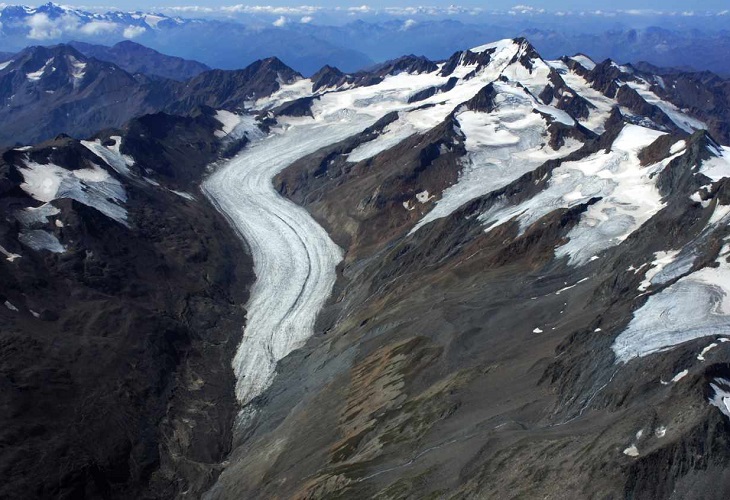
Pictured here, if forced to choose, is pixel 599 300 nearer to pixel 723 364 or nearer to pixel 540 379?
pixel 540 379

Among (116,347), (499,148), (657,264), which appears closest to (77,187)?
(116,347)

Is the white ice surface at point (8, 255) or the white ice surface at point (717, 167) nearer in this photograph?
the white ice surface at point (717, 167)

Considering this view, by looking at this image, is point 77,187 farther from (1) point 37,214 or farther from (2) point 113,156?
(2) point 113,156

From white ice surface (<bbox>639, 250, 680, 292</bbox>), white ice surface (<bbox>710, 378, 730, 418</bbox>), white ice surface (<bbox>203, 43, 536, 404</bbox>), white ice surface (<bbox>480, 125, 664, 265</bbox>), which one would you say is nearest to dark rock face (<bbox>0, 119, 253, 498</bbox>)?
white ice surface (<bbox>203, 43, 536, 404</bbox>)

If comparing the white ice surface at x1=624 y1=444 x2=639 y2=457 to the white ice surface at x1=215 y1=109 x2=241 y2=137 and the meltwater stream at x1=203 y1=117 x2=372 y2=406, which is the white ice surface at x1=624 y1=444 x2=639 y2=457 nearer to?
the meltwater stream at x1=203 y1=117 x2=372 y2=406

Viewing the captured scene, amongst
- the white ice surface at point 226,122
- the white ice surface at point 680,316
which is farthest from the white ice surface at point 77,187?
the white ice surface at point 680,316

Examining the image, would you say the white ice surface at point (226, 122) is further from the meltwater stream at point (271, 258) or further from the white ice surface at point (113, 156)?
the white ice surface at point (113, 156)
